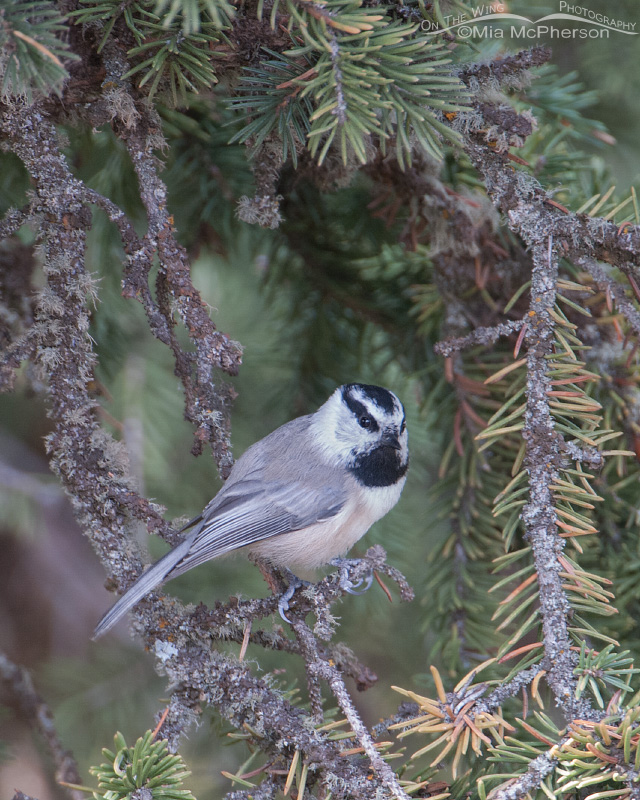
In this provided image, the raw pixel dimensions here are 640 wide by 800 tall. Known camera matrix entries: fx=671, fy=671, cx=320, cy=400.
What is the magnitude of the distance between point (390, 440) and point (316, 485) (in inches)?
9.3

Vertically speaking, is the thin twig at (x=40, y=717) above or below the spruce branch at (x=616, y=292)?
below

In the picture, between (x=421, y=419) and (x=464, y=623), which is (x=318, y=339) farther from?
(x=464, y=623)

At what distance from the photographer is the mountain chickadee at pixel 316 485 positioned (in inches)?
65.3

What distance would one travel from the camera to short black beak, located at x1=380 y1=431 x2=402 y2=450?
1826 mm

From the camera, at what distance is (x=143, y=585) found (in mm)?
1109

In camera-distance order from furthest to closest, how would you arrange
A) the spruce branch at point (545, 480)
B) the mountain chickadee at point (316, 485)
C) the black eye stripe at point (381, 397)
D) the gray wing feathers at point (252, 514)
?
1. the black eye stripe at point (381, 397)
2. the mountain chickadee at point (316, 485)
3. the gray wing feathers at point (252, 514)
4. the spruce branch at point (545, 480)

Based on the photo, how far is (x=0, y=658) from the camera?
4.55ft

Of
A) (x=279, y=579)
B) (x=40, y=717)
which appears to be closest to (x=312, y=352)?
(x=279, y=579)

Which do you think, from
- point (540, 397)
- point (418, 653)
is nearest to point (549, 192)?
point (540, 397)

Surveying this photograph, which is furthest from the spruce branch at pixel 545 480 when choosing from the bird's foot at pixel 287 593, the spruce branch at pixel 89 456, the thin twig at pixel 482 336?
the bird's foot at pixel 287 593

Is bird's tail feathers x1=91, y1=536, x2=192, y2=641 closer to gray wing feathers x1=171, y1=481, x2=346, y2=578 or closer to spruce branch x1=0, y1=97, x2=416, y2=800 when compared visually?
spruce branch x1=0, y1=97, x2=416, y2=800

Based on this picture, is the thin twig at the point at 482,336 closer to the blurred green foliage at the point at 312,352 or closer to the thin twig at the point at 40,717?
the blurred green foliage at the point at 312,352

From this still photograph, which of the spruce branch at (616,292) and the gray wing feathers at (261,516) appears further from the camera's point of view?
the gray wing feathers at (261,516)

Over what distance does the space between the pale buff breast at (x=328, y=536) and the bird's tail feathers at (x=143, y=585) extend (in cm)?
36
